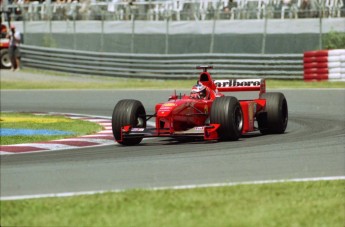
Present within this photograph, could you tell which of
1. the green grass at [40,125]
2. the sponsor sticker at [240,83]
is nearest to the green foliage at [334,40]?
the green grass at [40,125]

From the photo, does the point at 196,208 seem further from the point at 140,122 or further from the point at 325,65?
the point at 325,65

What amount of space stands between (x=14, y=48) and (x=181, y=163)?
83.3 feet

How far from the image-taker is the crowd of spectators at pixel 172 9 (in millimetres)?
28344

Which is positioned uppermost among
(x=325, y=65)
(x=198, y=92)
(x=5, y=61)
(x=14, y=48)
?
(x=198, y=92)

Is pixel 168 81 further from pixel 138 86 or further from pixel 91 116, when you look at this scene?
pixel 91 116

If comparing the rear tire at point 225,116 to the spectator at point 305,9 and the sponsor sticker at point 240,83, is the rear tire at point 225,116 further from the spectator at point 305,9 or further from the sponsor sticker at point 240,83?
the spectator at point 305,9

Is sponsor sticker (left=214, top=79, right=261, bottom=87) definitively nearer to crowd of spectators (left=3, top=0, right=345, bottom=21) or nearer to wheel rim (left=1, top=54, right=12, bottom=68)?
crowd of spectators (left=3, top=0, right=345, bottom=21)

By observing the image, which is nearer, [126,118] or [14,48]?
[126,118]

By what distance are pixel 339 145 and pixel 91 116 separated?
27.0ft

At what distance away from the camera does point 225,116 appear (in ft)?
41.9

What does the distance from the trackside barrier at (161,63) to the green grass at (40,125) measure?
1006 centimetres

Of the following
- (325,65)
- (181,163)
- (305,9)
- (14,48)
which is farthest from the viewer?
(14,48)

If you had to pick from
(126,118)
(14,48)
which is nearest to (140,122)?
(126,118)

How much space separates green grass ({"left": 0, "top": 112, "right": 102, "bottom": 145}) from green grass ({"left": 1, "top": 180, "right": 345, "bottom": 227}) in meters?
6.09
